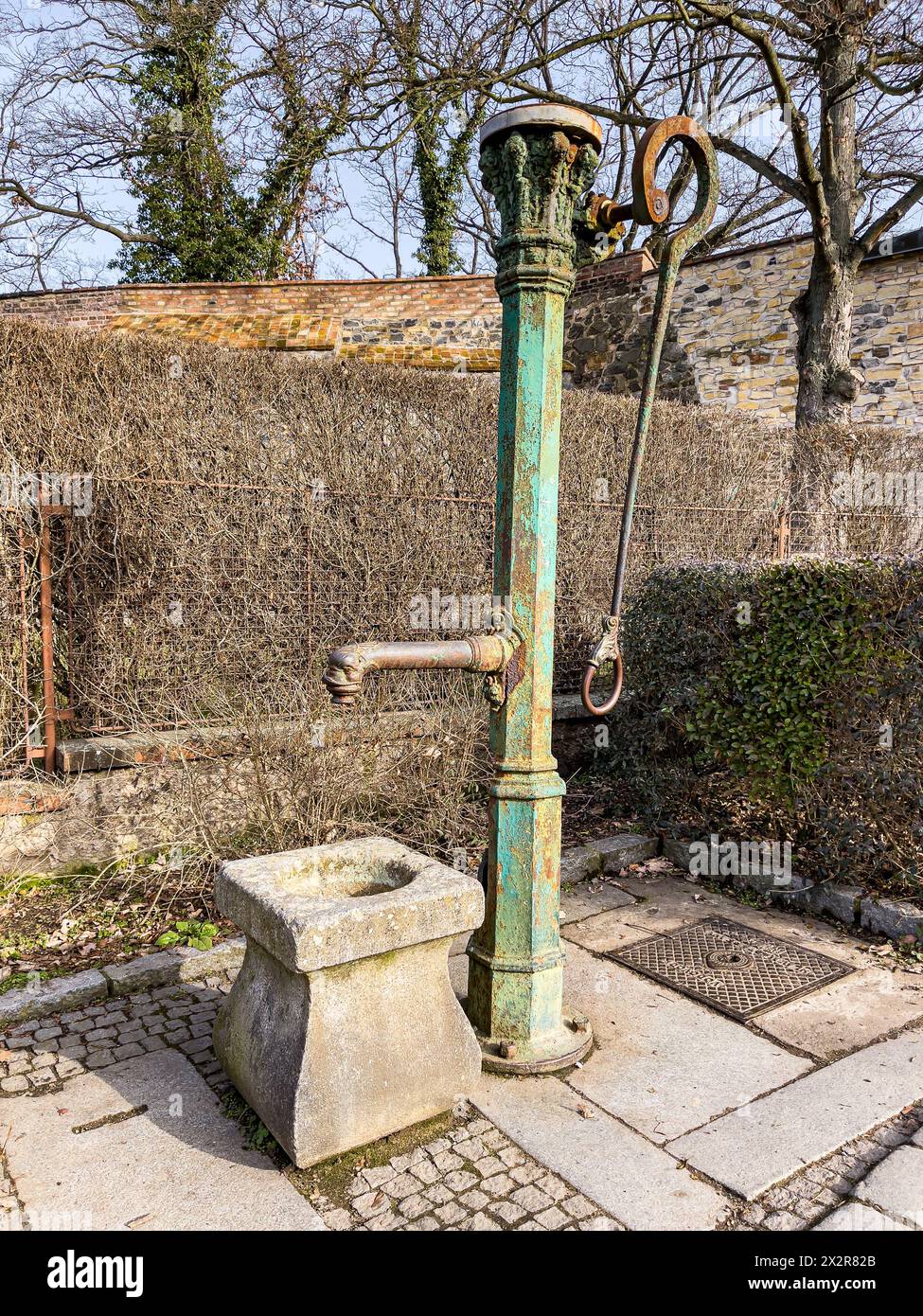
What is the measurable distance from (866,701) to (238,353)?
4.38 metres

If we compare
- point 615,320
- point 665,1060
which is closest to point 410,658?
point 665,1060

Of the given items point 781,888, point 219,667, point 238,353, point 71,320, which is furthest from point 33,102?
point 781,888

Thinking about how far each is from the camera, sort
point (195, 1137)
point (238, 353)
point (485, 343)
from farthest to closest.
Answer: point (485, 343) < point (238, 353) < point (195, 1137)

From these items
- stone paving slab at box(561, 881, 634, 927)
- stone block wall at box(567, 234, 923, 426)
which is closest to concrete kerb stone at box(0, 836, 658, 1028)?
stone paving slab at box(561, 881, 634, 927)

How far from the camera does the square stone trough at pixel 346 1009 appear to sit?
7.79 feet

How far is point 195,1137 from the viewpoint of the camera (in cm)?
255

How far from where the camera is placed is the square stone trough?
2.37 m

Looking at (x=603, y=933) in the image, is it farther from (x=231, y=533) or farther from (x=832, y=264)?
(x=832, y=264)

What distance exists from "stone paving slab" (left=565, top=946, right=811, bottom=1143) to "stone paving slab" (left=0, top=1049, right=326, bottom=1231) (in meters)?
1.06

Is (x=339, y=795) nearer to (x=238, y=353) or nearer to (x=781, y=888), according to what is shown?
(x=781, y=888)

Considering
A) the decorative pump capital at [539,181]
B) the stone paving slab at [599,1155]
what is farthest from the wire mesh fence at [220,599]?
the decorative pump capital at [539,181]

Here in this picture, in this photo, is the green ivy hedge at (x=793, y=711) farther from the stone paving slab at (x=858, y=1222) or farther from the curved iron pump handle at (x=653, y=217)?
the stone paving slab at (x=858, y=1222)

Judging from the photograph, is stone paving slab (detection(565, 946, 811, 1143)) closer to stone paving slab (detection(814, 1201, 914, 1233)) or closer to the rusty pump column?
the rusty pump column

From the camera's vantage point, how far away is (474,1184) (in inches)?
92.3
